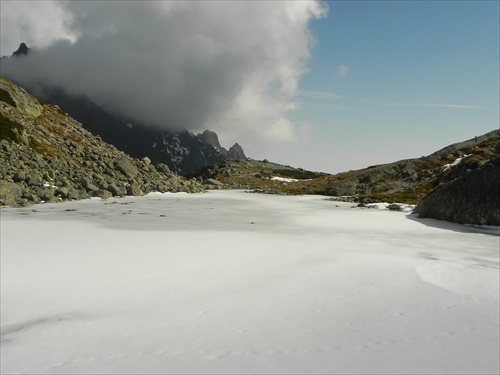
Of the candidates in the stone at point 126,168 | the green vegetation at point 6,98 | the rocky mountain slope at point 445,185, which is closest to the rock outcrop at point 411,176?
the rocky mountain slope at point 445,185

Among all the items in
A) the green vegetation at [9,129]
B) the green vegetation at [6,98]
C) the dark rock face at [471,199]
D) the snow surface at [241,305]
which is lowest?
the snow surface at [241,305]

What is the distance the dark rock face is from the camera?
27.6m

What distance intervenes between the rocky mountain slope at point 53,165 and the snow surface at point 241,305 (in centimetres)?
2149

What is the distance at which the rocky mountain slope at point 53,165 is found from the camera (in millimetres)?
37438

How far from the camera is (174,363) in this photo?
671 cm

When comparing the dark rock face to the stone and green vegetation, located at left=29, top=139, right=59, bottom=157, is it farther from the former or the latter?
green vegetation, located at left=29, top=139, right=59, bottom=157

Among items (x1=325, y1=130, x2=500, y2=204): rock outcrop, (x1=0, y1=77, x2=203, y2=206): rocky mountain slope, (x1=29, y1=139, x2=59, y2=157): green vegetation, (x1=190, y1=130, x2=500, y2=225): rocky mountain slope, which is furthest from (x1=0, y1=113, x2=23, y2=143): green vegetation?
(x1=325, y1=130, x2=500, y2=204): rock outcrop

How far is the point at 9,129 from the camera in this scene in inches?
2089

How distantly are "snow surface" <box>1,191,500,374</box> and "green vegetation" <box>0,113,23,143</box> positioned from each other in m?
41.2

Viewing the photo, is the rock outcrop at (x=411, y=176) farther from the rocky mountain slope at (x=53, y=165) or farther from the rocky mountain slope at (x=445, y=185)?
the rocky mountain slope at (x=53, y=165)

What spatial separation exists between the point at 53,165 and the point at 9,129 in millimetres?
12332

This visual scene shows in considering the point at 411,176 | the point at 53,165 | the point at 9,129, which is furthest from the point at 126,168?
the point at 411,176

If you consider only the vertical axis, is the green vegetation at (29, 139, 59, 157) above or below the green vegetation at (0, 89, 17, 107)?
below

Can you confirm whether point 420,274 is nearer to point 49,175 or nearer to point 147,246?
point 147,246
